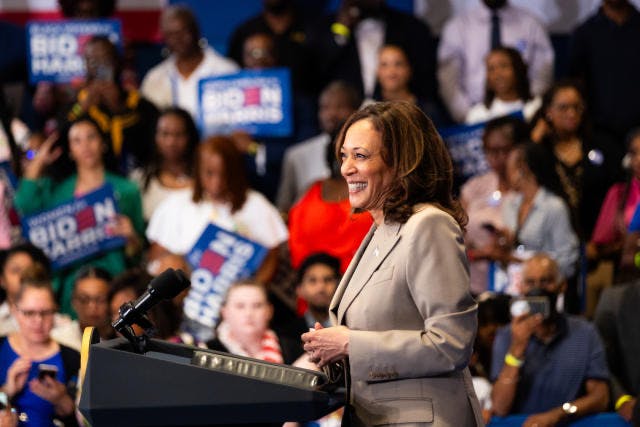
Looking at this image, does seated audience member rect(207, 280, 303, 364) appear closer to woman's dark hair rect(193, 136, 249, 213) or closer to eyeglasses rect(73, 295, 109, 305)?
eyeglasses rect(73, 295, 109, 305)

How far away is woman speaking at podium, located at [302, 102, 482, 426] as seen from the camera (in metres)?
2.65

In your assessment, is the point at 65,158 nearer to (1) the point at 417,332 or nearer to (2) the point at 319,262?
(2) the point at 319,262

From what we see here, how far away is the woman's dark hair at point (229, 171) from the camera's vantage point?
642 cm

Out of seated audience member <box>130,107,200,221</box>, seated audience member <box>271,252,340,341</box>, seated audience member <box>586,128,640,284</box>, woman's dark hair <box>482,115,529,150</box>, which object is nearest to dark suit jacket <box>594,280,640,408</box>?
seated audience member <box>586,128,640,284</box>

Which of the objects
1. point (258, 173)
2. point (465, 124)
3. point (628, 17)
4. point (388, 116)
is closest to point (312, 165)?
point (258, 173)

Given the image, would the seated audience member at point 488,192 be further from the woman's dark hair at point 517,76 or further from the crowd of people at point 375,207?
the woman's dark hair at point 517,76

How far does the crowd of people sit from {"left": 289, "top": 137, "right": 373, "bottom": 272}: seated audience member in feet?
0.04

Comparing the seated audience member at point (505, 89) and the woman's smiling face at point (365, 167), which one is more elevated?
the woman's smiling face at point (365, 167)

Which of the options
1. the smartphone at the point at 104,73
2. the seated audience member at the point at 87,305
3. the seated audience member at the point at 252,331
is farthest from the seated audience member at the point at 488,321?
the smartphone at the point at 104,73

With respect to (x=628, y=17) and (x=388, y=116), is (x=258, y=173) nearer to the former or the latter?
(x=628, y=17)

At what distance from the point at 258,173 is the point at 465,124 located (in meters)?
1.24

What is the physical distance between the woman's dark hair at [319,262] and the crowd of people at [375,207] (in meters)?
0.02

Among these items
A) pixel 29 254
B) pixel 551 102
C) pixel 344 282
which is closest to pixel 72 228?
pixel 29 254

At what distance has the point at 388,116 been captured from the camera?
9.10 ft
